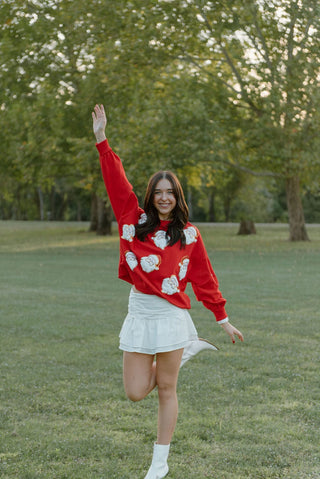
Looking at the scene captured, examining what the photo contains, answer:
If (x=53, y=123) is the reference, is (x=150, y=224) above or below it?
below

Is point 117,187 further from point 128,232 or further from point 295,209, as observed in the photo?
point 295,209

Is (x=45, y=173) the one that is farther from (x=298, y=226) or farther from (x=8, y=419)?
(x=8, y=419)

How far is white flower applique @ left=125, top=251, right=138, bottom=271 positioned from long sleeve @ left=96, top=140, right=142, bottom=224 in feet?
0.78

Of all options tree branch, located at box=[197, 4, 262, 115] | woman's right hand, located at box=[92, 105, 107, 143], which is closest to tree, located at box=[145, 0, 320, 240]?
tree branch, located at box=[197, 4, 262, 115]

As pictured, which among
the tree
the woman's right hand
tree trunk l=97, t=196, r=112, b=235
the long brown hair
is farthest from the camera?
tree trunk l=97, t=196, r=112, b=235

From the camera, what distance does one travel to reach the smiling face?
4.09 metres

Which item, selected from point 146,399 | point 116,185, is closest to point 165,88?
point 146,399

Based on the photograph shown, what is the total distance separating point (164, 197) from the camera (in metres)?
4.07

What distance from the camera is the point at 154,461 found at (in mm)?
3988

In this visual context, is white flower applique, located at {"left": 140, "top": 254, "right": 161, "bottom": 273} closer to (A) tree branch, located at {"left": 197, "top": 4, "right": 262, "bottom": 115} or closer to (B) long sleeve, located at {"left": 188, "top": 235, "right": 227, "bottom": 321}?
(B) long sleeve, located at {"left": 188, "top": 235, "right": 227, "bottom": 321}

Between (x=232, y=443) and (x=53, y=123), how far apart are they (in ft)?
89.6

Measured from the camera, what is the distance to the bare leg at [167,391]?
4012 millimetres

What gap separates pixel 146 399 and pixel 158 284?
213 centimetres

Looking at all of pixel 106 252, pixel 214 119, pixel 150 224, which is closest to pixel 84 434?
A: pixel 150 224
